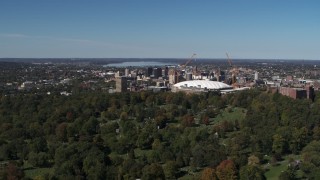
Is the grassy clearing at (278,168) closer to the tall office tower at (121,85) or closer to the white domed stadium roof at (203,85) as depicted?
the white domed stadium roof at (203,85)

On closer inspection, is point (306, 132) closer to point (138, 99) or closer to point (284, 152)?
point (284, 152)

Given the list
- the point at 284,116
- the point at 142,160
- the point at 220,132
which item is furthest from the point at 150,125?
the point at 284,116

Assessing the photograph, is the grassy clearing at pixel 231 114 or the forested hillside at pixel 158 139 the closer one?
the forested hillside at pixel 158 139

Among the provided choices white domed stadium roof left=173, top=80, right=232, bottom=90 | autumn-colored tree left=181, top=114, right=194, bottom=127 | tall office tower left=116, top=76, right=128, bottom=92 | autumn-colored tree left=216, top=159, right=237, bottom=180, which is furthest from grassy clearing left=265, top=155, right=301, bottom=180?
tall office tower left=116, top=76, right=128, bottom=92

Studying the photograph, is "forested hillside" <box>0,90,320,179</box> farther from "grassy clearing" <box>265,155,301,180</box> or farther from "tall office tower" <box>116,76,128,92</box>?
"tall office tower" <box>116,76,128,92</box>

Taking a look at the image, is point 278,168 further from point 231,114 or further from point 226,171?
point 231,114

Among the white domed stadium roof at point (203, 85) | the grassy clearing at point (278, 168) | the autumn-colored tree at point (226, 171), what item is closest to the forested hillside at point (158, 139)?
the autumn-colored tree at point (226, 171)
